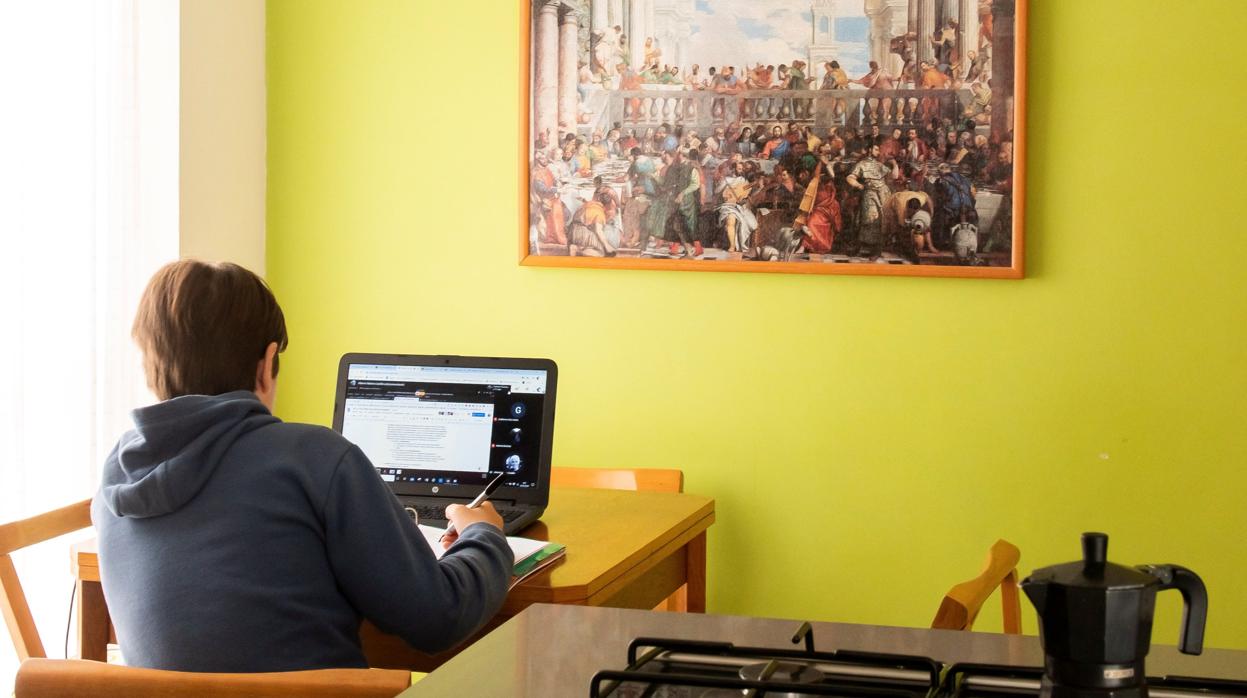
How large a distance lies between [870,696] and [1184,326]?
227 centimetres

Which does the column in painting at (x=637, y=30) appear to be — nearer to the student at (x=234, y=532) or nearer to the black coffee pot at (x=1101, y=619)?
the student at (x=234, y=532)

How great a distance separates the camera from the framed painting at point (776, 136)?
306 centimetres

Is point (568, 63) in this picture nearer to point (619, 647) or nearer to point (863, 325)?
point (863, 325)

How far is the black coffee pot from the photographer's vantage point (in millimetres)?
880

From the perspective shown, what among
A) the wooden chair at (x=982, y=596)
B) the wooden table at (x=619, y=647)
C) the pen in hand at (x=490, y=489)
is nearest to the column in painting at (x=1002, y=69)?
the wooden chair at (x=982, y=596)

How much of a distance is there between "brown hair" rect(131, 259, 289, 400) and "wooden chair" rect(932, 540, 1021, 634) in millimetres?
960

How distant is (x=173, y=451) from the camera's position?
Answer: 5.60 feet

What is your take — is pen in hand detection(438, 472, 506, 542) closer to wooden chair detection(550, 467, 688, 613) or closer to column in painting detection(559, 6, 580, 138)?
wooden chair detection(550, 467, 688, 613)

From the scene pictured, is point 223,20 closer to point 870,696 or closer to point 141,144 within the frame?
point 141,144

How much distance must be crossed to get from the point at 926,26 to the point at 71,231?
198cm

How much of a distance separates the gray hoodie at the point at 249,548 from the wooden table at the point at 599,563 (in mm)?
238

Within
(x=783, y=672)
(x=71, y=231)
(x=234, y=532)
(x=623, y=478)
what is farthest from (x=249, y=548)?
(x=71, y=231)

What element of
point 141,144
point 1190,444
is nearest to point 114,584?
point 141,144

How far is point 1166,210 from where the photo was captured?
9.81 ft
